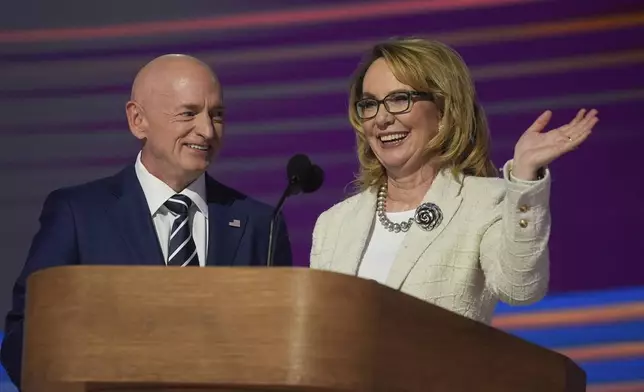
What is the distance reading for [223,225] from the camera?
3006 millimetres

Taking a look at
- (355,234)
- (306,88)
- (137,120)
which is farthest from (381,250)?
(306,88)

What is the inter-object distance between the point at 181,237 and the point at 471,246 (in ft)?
2.35

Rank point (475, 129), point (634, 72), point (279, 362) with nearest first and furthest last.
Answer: point (279, 362)
point (475, 129)
point (634, 72)

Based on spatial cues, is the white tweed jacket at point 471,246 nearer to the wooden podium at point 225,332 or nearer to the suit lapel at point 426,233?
the suit lapel at point 426,233

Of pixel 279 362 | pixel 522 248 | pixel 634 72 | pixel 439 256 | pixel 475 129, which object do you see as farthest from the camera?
pixel 634 72

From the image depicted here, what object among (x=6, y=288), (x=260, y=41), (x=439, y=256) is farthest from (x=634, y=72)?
(x=6, y=288)

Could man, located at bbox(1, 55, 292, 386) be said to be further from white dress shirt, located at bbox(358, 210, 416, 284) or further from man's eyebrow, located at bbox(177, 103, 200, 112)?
white dress shirt, located at bbox(358, 210, 416, 284)

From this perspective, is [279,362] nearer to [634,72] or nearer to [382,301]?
[382,301]

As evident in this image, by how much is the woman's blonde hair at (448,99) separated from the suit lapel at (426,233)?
50mm

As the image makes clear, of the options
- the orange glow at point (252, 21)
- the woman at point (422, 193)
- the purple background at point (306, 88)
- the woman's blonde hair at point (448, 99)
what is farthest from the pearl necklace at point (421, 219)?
the orange glow at point (252, 21)

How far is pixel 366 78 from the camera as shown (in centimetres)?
276

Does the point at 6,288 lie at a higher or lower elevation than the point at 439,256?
lower

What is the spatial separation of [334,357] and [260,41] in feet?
7.26

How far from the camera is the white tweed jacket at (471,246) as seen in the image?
2.28m
